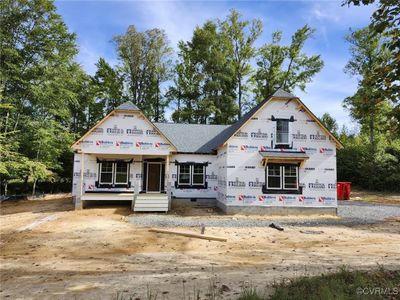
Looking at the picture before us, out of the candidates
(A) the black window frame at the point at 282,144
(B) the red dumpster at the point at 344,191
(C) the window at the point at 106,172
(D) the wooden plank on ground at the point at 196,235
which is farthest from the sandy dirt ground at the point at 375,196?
(C) the window at the point at 106,172

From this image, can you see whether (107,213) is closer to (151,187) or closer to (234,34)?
(151,187)

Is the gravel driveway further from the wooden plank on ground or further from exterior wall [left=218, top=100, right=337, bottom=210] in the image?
the wooden plank on ground

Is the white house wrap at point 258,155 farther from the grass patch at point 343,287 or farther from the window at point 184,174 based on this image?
the grass patch at point 343,287

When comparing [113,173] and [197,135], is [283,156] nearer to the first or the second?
[197,135]

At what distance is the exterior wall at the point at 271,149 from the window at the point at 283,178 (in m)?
0.30

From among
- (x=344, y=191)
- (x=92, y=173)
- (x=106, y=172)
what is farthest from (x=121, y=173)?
(x=344, y=191)

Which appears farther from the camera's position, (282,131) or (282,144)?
(282,131)

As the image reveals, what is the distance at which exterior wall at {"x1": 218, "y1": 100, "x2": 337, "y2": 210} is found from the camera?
57.2 feet

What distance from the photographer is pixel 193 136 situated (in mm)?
22828

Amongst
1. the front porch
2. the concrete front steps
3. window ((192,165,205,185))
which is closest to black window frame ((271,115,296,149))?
window ((192,165,205,185))

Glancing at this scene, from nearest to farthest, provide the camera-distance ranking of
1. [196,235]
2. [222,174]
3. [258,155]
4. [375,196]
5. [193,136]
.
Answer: [196,235]
[258,155]
[222,174]
[193,136]
[375,196]

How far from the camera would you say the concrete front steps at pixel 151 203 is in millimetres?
17547

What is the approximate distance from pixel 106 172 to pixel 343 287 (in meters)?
17.3

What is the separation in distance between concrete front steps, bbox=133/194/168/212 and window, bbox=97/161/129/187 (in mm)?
2951
